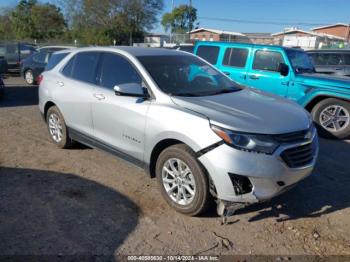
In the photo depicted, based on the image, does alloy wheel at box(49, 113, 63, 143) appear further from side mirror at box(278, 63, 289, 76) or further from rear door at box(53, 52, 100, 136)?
side mirror at box(278, 63, 289, 76)

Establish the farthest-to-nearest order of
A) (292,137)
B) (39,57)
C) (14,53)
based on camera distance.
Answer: (14,53) < (39,57) < (292,137)

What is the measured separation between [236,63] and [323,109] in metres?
2.34

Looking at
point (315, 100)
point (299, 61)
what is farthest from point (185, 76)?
point (299, 61)

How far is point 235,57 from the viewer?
A: 26.6ft

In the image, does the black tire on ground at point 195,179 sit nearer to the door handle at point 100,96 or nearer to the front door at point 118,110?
the front door at point 118,110

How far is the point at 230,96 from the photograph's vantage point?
13.2 feet

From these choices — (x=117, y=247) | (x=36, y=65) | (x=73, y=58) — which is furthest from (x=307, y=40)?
(x=117, y=247)

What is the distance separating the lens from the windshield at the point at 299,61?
24.0 ft

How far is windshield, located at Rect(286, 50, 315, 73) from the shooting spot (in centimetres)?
733

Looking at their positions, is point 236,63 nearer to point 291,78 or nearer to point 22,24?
point 291,78

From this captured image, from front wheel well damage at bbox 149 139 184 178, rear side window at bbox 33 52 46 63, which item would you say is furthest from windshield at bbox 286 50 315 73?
rear side window at bbox 33 52 46 63

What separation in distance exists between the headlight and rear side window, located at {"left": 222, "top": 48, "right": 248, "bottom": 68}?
5.11 m

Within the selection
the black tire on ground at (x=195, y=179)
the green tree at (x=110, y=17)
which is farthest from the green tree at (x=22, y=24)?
Result: the black tire on ground at (x=195, y=179)

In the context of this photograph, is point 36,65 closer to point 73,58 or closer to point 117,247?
point 73,58
